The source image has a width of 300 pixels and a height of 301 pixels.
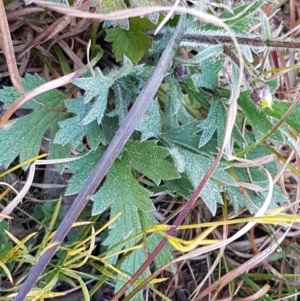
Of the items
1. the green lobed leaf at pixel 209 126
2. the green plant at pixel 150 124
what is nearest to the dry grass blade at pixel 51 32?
the green plant at pixel 150 124

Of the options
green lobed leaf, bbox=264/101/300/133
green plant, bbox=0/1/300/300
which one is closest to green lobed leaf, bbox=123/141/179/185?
green plant, bbox=0/1/300/300

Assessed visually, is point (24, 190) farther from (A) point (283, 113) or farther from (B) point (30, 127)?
(A) point (283, 113)

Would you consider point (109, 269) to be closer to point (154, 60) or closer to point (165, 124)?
point (165, 124)

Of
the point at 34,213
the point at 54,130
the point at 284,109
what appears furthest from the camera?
the point at 34,213

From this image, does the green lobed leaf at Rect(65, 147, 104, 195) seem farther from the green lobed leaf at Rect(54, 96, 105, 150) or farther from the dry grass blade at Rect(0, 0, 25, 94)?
the dry grass blade at Rect(0, 0, 25, 94)

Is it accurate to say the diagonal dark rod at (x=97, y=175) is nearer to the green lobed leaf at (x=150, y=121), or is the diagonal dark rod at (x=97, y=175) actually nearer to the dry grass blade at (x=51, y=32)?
the green lobed leaf at (x=150, y=121)

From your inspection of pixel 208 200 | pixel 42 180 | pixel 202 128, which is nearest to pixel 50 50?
pixel 42 180
